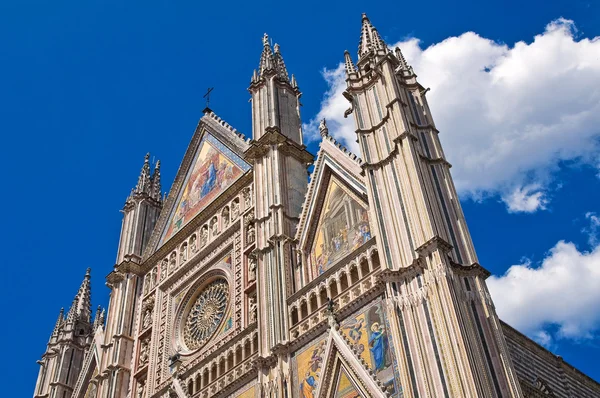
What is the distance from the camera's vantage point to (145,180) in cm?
2639

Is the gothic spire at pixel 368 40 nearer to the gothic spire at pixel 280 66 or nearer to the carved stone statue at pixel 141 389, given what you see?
the gothic spire at pixel 280 66

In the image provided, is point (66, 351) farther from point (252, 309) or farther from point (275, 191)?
point (275, 191)

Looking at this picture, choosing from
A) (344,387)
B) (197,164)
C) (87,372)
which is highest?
(197,164)

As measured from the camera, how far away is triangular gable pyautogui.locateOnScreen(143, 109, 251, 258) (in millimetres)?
22531

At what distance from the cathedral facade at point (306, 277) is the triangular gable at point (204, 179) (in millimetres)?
62

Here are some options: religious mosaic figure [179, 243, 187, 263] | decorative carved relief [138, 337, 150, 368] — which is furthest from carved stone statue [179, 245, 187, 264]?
decorative carved relief [138, 337, 150, 368]

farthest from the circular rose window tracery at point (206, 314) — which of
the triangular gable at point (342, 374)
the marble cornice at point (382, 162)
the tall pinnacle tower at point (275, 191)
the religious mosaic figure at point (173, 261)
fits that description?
the marble cornice at point (382, 162)

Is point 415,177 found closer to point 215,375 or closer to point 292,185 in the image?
point 292,185

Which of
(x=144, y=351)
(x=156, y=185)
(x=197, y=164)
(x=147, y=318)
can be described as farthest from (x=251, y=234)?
(x=156, y=185)

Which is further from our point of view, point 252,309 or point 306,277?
point 252,309

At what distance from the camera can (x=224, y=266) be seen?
20078 millimetres

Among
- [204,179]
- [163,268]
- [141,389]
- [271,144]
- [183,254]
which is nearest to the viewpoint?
[271,144]

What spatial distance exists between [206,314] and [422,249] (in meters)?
8.44

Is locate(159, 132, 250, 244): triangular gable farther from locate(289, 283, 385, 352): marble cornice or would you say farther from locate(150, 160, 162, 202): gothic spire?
locate(289, 283, 385, 352): marble cornice
